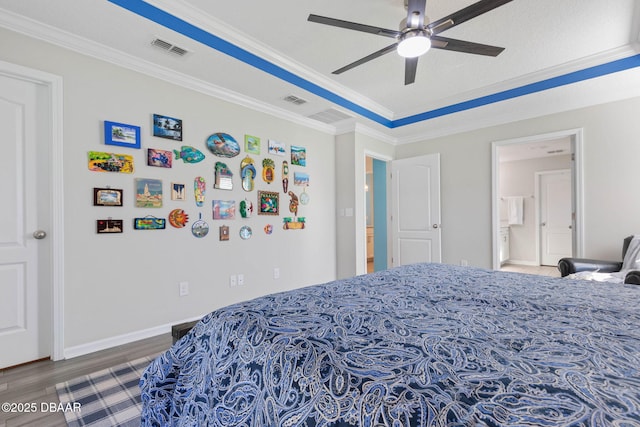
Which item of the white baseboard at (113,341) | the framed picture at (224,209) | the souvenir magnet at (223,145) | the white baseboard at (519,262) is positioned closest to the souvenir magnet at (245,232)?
the framed picture at (224,209)

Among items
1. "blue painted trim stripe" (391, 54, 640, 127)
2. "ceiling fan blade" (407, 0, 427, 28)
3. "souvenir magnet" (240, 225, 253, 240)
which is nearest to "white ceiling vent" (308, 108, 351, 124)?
"blue painted trim stripe" (391, 54, 640, 127)

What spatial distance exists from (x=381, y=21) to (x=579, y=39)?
178 centimetres

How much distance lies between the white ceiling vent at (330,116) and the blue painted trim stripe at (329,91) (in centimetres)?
16

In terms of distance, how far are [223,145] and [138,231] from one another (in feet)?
3.93

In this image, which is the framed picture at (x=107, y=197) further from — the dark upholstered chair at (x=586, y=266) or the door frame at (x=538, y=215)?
the door frame at (x=538, y=215)

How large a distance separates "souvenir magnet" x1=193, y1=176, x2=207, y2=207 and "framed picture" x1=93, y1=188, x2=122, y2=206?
647 millimetres

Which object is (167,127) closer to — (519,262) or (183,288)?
(183,288)

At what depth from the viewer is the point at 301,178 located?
4.05 m

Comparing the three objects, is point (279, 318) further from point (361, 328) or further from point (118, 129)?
point (118, 129)

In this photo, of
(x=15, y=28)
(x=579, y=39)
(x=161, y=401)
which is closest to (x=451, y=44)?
(x=579, y=39)

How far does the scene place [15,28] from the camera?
6.86 ft

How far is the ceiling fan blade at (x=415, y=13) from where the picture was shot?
1800mm

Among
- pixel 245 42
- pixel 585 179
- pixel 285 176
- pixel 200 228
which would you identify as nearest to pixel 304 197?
pixel 285 176

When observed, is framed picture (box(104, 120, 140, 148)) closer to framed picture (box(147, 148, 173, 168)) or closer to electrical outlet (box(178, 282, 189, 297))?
framed picture (box(147, 148, 173, 168))
